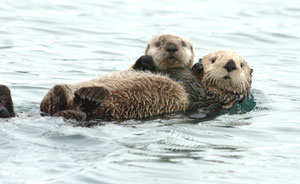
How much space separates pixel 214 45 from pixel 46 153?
9.49 m

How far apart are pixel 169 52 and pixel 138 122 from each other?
119cm

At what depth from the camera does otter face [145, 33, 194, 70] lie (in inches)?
347

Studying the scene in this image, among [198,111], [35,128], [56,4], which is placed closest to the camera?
[35,128]

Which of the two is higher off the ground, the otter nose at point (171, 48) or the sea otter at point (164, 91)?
the otter nose at point (171, 48)

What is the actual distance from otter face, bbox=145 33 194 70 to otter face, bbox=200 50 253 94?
0.99 ft

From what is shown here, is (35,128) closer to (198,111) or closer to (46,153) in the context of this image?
(46,153)

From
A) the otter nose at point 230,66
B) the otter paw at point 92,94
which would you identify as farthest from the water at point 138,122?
the otter nose at point 230,66

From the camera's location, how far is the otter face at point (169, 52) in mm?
8805

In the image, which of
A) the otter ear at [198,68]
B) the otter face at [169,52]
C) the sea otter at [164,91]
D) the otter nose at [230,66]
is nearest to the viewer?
the sea otter at [164,91]

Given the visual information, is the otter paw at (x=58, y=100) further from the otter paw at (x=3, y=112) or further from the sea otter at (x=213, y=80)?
the sea otter at (x=213, y=80)

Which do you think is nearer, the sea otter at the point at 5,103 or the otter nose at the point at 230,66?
the sea otter at the point at 5,103

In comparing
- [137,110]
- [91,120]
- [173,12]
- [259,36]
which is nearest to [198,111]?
[137,110]

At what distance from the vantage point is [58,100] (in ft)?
25.0

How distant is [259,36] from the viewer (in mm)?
16922
